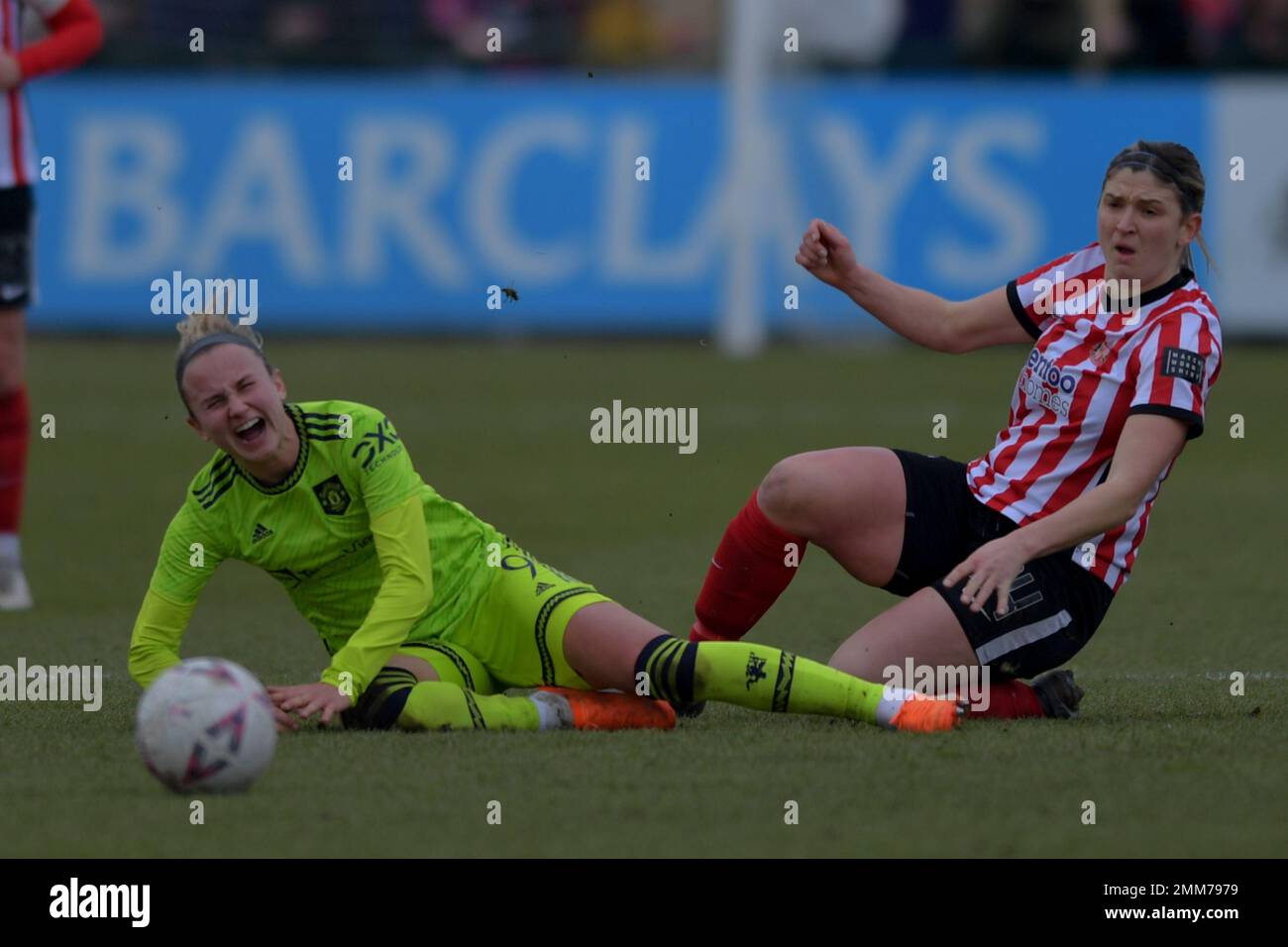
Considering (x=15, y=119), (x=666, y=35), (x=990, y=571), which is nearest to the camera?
(x=990, y=571)

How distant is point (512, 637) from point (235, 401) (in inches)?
36.9

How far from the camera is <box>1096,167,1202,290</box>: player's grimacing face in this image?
209 inches

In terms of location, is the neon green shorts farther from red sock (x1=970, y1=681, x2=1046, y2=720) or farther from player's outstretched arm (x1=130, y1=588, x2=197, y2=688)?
red sock (x1=970, y1=681, x2=1046, y2=720)

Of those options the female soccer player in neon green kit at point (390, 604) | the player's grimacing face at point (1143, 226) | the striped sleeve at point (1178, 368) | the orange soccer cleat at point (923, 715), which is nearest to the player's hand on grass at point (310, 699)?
the female soccer player in neon green kit at point (390, 604)

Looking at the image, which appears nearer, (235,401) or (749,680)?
(235,401)

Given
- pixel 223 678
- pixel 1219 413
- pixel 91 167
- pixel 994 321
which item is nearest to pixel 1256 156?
pixel 1219 413

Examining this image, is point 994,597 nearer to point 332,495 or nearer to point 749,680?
point 749,680

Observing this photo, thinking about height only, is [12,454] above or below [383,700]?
above

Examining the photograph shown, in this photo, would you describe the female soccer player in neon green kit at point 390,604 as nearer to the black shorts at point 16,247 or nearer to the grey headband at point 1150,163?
the grey headband at point 1150,163

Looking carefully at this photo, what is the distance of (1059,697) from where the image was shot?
5.45 metres

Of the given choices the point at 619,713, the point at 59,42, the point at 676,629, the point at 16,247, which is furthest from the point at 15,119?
the point at 619,713

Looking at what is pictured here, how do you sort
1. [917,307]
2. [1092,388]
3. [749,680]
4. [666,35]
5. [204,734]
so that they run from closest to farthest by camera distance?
[204,734] < [749,680] < [1092,388] < [917,307] < [666,35]

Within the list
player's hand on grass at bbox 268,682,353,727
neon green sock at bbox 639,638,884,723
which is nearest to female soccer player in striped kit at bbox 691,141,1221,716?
neon green sock at bbox 639,638,884,723
